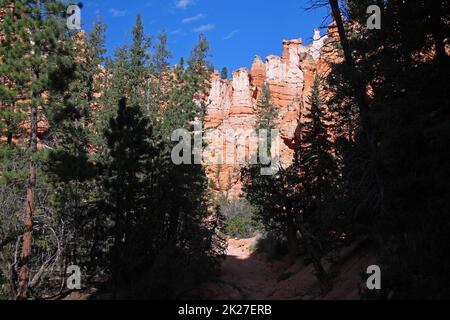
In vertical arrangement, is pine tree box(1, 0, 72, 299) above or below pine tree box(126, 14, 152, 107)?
below

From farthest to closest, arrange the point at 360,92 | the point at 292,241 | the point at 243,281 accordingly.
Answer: the point at 292,241, the point at 243,281, the point at 360,92

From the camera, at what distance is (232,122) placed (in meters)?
79.0

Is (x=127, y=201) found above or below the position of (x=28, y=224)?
above

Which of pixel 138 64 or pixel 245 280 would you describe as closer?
pixel 245 280

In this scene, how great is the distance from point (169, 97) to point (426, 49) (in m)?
20.7

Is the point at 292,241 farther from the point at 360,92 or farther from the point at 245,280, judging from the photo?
the point at 360,92

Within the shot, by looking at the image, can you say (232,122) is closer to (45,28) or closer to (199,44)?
(199,44)

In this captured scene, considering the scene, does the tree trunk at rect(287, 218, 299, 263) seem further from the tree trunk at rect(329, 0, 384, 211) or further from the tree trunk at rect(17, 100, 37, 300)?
the tree trunk at rect(17, 100, 37, 300)

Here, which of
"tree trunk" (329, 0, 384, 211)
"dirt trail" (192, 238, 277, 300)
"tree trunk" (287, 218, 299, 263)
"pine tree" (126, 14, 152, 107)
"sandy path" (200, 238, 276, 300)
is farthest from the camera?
"pine tree" (126, 14, 152, 107)

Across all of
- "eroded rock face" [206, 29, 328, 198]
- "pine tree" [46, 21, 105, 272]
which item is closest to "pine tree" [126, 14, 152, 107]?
"pine tree" [46, 21, 105, 272]

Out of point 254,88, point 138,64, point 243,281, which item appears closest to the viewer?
point 243,281

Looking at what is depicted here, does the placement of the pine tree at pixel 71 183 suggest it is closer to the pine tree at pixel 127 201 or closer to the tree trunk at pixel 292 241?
the pine tree at pixel 127 201

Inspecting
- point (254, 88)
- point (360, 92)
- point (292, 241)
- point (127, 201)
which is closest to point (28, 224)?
point (127, 201)

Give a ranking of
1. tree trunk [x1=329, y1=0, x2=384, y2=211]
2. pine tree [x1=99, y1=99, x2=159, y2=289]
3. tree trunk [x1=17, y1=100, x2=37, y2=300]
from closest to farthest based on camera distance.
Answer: tree trunk [x1=329, y1=0, x2=384, y2=211] < tree trunk [x1=17, y1=100, x2=37, y2=300] < pine tree [x1=99, y1=99, x2=159, y2=289]
